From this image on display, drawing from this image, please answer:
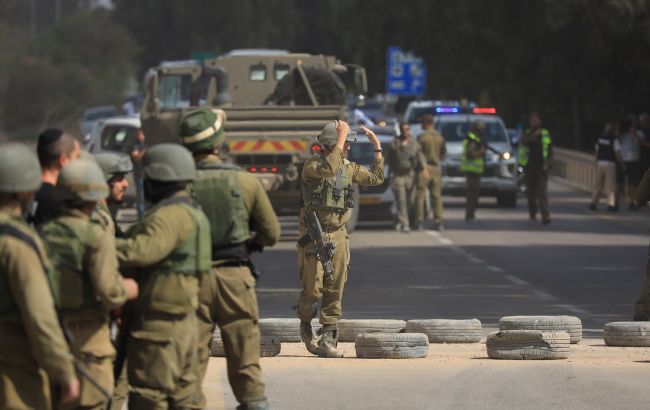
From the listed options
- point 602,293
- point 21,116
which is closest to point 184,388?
point 602,293

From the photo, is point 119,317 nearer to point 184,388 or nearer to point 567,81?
point 184,388

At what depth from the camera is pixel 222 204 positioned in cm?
884

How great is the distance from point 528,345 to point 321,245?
1.69 metres

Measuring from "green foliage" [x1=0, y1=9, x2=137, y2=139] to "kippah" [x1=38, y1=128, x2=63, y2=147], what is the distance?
70721 mm

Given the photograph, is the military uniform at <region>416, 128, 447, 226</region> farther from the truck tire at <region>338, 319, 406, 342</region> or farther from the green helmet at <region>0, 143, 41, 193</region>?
the green helmet at <region>0, 143, 41, 193</region>

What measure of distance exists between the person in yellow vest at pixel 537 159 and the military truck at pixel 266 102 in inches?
134

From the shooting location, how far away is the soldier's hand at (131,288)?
7484 mm

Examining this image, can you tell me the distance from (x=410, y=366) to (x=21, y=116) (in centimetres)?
7279

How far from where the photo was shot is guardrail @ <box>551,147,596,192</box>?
140 ft

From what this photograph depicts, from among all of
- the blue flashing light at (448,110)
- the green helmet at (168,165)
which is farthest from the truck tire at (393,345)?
the blue flashing light at (448,110)

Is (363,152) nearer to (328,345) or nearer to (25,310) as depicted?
(328,345)

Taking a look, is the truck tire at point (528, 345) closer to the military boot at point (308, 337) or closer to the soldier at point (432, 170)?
the military boot at point (308, 337)

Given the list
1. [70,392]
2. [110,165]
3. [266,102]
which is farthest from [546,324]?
[266,102]

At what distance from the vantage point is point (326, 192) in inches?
513
